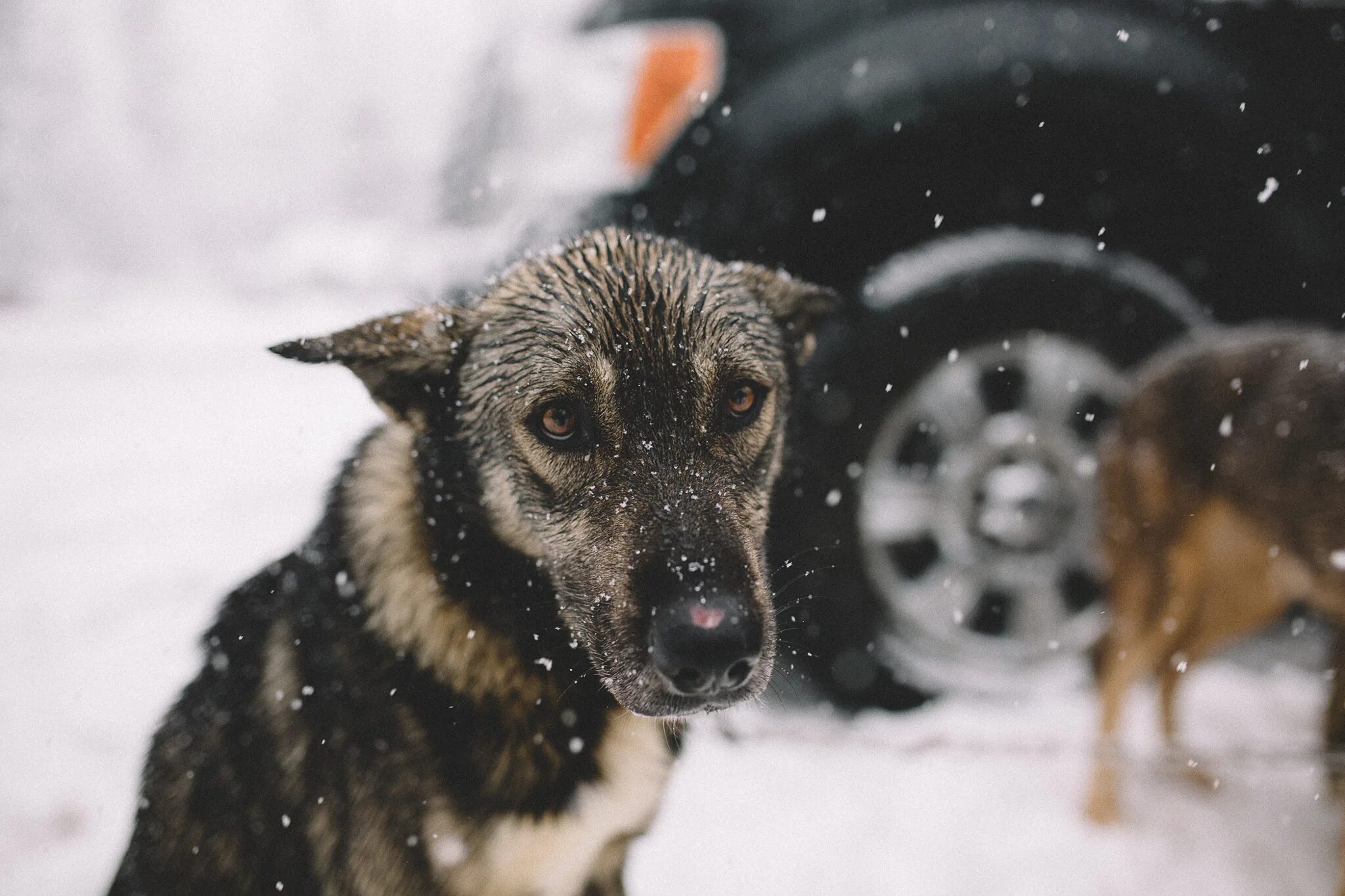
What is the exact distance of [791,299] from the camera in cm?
143

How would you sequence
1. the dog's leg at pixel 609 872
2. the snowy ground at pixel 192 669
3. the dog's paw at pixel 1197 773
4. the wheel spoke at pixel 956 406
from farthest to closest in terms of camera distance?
the wheel spoke at pixel 956 406
the dog's paw at pixel 1197 773
the snowy ground at pixel 192 669
the dog's leg at pixel 609 872

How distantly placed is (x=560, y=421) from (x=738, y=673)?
1.59ft

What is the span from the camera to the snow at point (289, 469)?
6.07 feet

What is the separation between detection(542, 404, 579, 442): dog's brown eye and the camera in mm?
1157

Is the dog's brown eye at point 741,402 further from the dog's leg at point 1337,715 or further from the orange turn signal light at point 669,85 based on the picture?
the dog's leg at point 1337,715

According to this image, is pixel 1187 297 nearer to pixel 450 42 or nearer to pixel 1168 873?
pixel 1168 873

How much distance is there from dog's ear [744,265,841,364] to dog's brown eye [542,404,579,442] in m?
0.48

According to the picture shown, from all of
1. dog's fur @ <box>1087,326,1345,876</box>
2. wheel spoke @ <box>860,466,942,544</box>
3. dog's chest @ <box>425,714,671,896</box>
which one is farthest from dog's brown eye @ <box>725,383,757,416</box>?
dog's fur @ <box>1087,326,1345,876</box>

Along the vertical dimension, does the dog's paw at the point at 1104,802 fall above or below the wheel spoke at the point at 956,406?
below

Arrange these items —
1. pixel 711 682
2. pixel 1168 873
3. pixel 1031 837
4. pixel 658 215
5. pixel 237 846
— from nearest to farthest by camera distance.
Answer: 1. pixel 711 682
2. pixel 237 846
3. pixel 658 215
4. pixel 1168 873
5. pixel 1031 837

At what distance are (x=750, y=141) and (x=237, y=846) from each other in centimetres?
183

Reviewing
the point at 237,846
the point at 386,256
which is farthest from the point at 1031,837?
the point at 386,256

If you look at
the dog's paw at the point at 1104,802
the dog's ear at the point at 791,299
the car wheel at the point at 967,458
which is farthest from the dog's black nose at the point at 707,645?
the dog's paw at the point at 1104,802

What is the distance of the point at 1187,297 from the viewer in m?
2.20
